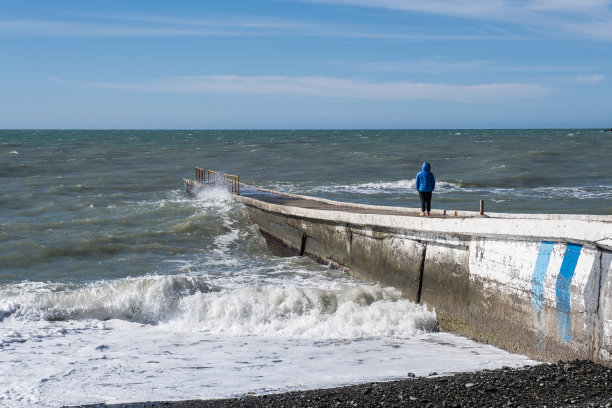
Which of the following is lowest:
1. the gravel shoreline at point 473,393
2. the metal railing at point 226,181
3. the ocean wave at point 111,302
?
the ocean wave at point 111,302

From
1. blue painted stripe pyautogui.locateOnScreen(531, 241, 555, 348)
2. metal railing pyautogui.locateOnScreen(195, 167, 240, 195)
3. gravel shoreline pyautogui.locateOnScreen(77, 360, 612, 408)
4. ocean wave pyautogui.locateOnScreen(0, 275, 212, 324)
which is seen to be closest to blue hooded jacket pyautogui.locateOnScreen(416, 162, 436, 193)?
ocean wave pyautogui.locateOnScreen(0, 275, 212, 324)

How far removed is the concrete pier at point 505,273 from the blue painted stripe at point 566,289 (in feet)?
0.04

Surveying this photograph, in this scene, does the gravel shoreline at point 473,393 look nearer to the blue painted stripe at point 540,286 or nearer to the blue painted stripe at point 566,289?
the blue painted stripe at point 566,289

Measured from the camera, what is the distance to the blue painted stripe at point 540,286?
881 centimetres

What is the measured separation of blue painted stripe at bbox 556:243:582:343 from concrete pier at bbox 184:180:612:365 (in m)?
0.01

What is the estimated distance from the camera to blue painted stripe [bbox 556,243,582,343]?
8.38 m

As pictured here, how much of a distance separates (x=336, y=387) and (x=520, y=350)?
9.88 ft

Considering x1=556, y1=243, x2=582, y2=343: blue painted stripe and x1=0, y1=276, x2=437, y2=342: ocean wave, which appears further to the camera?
x1=0, y1=276, x2=437, y2=342: ocean wave

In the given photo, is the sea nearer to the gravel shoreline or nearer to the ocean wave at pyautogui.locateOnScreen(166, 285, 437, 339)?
the ocean wave at pyautogui.locateOnScreen(166, 285, 437, 339)

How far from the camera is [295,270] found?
1588 centimetres

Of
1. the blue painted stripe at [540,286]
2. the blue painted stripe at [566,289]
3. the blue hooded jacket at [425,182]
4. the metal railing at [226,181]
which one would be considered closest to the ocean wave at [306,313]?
the blue painted stripe at [540,286]

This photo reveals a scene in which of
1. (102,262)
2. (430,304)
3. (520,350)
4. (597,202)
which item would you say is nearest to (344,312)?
(430,304)

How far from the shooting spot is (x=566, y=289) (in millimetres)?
8438

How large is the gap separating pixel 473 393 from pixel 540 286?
2.33m
